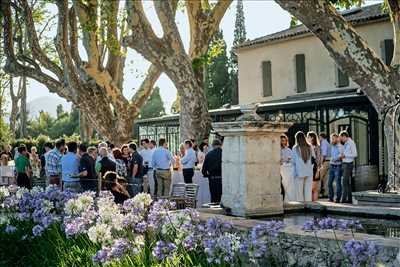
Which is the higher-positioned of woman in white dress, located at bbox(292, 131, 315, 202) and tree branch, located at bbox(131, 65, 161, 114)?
tree branch, located at bbox(131, 65, 161, 114)

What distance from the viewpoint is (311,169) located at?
46.9 feet

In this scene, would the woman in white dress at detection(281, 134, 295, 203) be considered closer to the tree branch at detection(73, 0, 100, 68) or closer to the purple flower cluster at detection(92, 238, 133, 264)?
the purple flower cluster at detection(92, 238, 133, 264)

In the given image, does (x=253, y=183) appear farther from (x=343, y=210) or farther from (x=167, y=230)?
(x=167, y=230)

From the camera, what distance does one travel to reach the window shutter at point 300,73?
102ft

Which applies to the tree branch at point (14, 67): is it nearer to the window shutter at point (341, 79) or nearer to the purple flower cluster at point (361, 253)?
the window shutter at point (341, 79)

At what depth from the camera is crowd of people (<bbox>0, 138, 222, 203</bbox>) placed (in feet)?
46.9

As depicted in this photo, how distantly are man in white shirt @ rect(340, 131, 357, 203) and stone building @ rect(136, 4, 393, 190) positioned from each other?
3.94 m

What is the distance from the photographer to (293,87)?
104 ft

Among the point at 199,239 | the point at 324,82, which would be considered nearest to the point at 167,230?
the point at 199,239

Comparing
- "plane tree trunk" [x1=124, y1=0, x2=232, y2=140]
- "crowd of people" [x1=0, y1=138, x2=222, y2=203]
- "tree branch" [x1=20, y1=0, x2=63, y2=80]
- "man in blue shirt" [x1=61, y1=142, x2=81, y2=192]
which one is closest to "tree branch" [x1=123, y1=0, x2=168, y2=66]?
"plane tree trunk" [x1=124, y1=0, x2=232, y2=140]

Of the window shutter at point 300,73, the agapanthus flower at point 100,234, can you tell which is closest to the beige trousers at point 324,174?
the agapanthus flower at point 100,234

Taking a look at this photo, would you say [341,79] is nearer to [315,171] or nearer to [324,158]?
[324,158]

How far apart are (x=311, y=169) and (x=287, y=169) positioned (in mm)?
678

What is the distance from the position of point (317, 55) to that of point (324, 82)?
1308 millimetres
